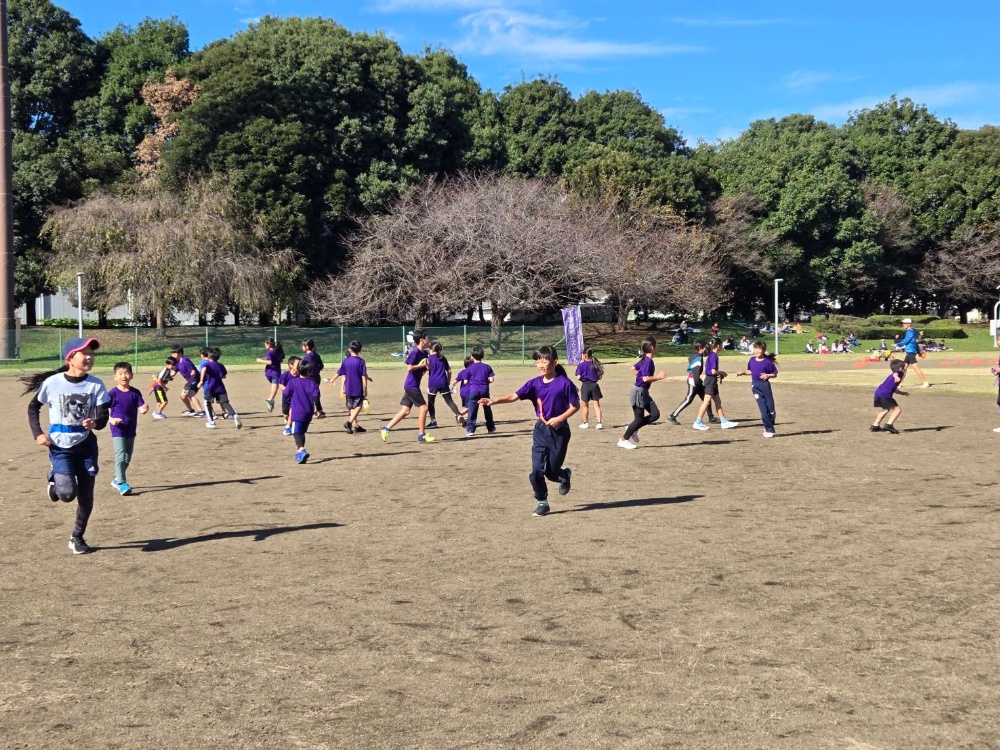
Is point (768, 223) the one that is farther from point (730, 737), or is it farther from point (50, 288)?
point (730, 737)

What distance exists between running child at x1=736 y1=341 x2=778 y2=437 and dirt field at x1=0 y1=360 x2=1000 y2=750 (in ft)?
10.1

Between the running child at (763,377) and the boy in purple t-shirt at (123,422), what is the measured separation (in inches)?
382

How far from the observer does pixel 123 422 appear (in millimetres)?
11453

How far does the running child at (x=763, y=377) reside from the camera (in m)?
16.4

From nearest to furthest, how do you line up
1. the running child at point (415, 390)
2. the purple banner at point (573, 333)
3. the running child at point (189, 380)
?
1. the running child at point (415, 390)
2. the running child at point (189, 380)
3. the purple banner at point (573, 333)

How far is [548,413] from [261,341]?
1578 inches

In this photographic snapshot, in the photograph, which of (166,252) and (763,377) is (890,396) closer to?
(763,377)

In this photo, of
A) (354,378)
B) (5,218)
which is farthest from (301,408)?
(5,218)

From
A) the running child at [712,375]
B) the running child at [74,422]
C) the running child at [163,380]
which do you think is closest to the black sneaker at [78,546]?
the running child at [74,422]

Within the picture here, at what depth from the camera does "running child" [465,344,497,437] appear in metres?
16.9

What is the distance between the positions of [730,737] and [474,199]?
48.7 meters

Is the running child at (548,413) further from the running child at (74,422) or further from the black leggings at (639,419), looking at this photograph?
the black leggings at (639,419)

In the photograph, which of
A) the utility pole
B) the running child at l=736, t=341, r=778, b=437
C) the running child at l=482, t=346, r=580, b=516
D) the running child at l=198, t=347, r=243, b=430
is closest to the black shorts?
the running child at l=198, t=347, r=243, b=430

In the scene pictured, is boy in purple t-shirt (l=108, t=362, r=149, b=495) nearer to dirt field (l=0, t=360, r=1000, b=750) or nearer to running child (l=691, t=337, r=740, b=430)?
dirt field (l=0, t=360, r=1000, b=750)
